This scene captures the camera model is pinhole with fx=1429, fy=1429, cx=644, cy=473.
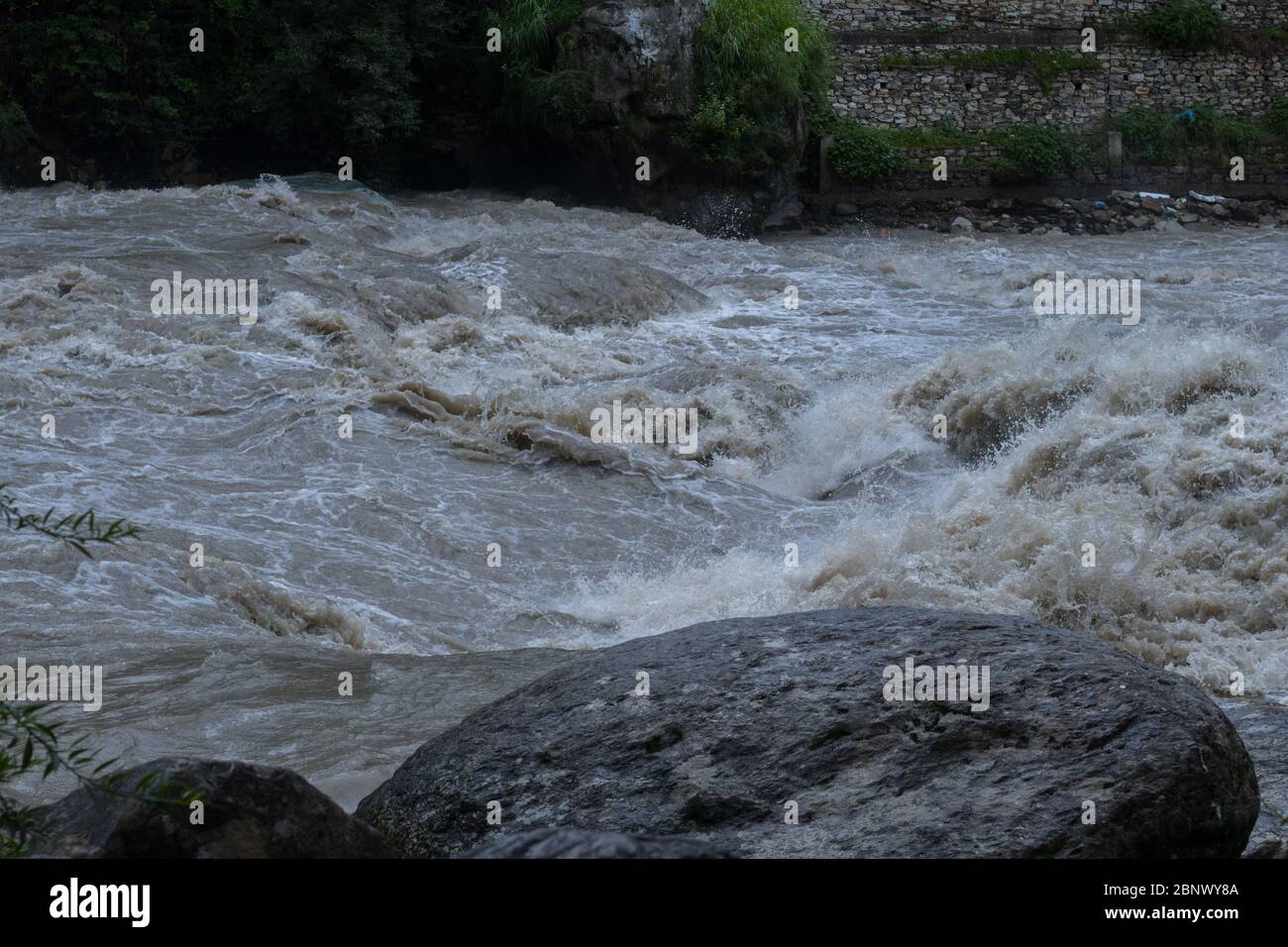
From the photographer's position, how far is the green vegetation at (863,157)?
21.6 metres

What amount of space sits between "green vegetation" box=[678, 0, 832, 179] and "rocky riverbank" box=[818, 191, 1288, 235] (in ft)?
5.50

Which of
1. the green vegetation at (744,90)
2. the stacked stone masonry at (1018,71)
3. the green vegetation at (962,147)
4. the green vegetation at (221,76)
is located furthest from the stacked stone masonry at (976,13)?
the green vegetation at (221,76)

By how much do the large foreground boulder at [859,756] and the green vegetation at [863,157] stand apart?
18.6 metres

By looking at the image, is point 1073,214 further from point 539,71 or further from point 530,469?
point 530,469

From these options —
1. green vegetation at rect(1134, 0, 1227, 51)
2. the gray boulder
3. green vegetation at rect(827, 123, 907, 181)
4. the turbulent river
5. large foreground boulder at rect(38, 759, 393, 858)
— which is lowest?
the turbulent river

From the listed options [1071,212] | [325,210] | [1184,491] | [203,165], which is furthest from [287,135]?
[1184,491]

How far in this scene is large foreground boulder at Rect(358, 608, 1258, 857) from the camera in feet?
10.3

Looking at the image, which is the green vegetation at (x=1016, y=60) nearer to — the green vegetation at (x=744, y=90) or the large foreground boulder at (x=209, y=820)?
the green vegetation at (x=744, y=90)

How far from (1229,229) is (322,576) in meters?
17.5

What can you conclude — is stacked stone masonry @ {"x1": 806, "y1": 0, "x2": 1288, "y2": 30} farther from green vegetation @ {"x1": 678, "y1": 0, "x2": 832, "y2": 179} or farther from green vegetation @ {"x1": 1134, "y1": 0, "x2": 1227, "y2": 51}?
green vegetation @ {"x1": 678, "y1": 0, "x2": 832, "y2": 179}

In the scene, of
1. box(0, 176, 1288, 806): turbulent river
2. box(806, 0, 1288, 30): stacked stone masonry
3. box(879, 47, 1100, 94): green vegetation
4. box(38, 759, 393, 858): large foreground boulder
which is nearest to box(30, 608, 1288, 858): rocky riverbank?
box(38, 759, 393, 858): large foreground boulder

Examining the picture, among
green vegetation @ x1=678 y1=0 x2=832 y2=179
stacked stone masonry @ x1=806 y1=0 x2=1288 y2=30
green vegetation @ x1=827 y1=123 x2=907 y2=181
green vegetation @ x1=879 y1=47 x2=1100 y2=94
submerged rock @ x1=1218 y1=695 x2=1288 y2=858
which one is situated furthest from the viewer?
stacked stone masonry @ x1=806 y1=0 x2=1288 y2=30

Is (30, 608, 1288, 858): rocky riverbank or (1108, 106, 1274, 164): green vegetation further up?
(1108, 106, 1274, 164): green vegetation

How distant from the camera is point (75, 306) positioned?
38.0 ft
